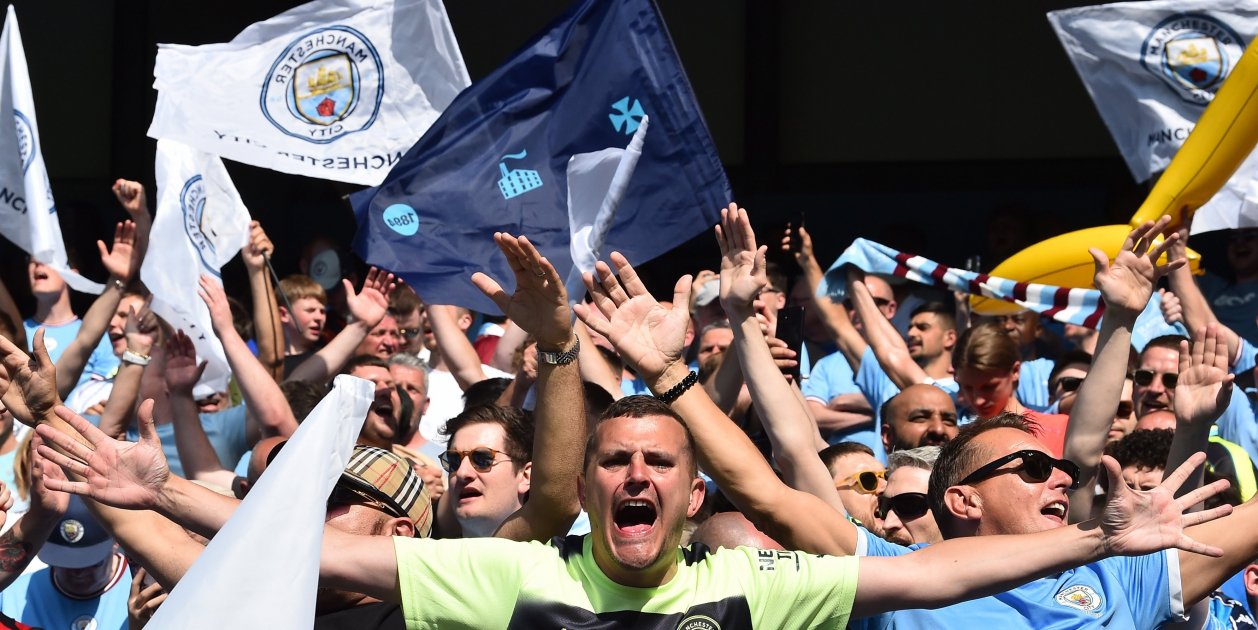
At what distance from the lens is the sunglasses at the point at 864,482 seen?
518cm

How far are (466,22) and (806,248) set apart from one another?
404cm

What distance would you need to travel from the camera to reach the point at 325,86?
7039 mm

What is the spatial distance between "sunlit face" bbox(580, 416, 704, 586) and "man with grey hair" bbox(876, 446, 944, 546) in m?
1.29

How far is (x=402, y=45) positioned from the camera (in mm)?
7090

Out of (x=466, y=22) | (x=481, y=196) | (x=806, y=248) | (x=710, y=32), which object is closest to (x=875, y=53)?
(x=710, y=32)

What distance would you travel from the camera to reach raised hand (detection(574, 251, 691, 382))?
4109mm

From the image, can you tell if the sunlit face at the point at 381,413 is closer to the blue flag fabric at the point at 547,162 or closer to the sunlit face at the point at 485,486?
the blue flag fabric at the point at 547,162

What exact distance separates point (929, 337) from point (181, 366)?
315 cm

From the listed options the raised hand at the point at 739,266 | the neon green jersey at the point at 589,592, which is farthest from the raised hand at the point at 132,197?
the neon green jersey at the point at 589,592

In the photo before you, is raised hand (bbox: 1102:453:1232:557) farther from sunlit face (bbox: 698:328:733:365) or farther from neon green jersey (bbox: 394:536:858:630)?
sunlit face (bbox: 698:328:733:365)

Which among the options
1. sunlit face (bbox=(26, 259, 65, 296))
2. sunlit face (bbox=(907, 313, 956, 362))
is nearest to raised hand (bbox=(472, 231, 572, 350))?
sunlit face (bbox=(907, 313, 956, 362))

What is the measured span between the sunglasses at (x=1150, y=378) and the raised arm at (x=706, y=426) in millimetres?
2462

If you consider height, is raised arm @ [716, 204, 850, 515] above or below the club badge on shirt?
above

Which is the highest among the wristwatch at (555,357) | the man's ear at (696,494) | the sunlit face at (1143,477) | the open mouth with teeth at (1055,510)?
the wristwatch at (555,357)
